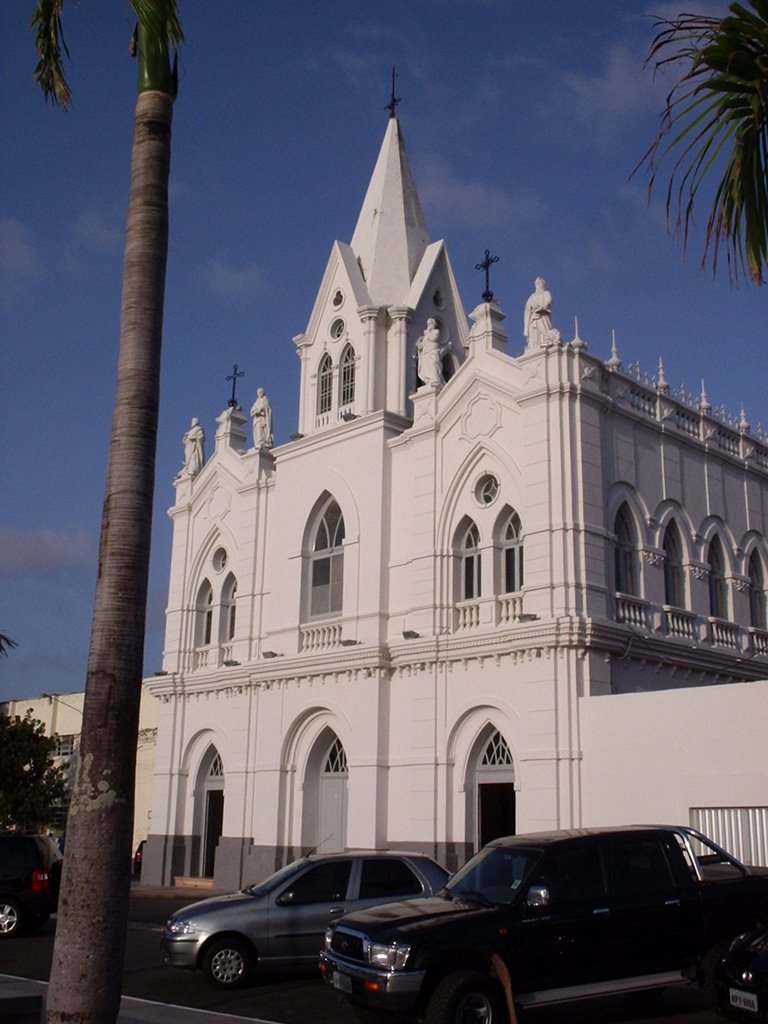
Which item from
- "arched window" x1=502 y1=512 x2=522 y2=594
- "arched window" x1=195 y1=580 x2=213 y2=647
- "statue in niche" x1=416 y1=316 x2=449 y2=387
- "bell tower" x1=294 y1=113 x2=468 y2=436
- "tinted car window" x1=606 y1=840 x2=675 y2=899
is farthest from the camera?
"arched window" x1=195 y1=580 x2=213 y2=647

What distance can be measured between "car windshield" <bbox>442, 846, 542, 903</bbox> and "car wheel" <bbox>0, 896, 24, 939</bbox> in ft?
33.9

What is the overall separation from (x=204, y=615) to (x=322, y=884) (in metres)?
19.1

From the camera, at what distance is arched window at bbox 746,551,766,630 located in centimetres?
2833

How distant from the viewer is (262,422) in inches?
1276

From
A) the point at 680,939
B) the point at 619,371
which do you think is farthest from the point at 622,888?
the point at 619,371

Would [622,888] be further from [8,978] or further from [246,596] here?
[246,596]

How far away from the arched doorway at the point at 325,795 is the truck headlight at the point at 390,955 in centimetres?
1654

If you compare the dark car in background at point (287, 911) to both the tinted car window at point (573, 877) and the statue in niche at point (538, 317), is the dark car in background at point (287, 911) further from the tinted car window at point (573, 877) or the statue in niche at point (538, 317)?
the statue in niche at point (538, 317)

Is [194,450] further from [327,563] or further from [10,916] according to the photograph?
[10,916]

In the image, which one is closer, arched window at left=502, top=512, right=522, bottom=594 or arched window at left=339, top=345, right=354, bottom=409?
arched window at left=502, top=512, right=522, bottom=594

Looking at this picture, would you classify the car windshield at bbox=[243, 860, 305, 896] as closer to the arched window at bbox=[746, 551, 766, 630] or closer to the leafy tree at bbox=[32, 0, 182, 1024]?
the leafy tree at bbox=[32, 0, 182, 1024]

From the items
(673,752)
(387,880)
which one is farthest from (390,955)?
(673,752)

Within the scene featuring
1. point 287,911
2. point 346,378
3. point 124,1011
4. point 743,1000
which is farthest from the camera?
point 346,378

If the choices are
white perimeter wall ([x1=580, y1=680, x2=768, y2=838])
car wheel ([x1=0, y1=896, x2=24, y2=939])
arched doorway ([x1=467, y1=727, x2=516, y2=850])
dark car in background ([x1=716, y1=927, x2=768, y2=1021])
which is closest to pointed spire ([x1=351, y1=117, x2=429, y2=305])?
arched doorway ([x1=467, y1=727, x2=516, y2=850])
